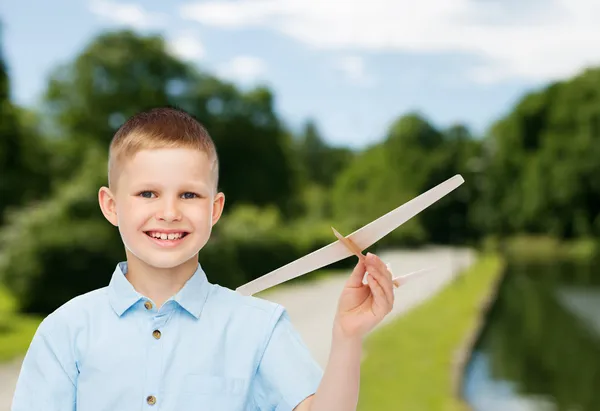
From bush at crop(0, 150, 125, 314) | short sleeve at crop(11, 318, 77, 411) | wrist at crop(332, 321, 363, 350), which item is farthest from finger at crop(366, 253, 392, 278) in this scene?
bush at crop(0, 150, 125, 314)

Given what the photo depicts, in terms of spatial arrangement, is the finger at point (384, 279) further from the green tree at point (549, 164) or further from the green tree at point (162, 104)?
the green tree at point (549, 164)

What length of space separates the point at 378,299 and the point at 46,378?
68 centimetres

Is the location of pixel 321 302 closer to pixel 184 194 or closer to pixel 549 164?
pixel 184 194

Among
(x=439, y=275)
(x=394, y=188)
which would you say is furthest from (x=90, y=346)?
(x=394, y=188)

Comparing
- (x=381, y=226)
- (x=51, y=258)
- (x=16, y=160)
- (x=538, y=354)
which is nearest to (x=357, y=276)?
(x=381, y=226)

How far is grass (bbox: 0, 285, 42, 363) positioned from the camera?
10.9m

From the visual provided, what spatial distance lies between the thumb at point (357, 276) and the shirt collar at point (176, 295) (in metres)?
0.32

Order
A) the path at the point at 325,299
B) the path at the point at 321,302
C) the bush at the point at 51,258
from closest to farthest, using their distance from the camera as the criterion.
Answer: the path at the point at 321,302, the path at the point at 325,299, the bush at the point at 51,258

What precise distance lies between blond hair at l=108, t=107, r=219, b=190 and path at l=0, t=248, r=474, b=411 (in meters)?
2.47

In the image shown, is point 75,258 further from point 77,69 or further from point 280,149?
point 280,149

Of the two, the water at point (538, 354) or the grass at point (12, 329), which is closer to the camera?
the grass at point (12, 329)

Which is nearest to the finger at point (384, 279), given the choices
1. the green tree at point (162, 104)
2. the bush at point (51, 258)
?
the bush at point (51, 258)

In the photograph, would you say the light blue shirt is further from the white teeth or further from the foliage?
the foliage

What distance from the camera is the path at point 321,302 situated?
9945 mm
